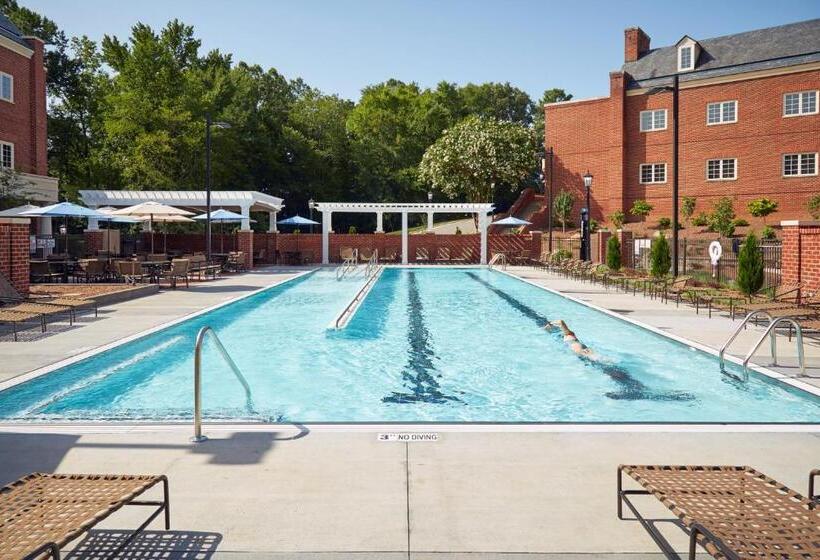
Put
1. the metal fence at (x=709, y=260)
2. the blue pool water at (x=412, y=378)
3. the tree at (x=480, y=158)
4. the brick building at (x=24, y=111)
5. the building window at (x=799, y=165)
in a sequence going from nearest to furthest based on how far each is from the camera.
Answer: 1. the blue pool water at (x=412, y=378)
2. the metal fence at (x=709, y=260)
3. the brick building at (x=24, y=111)
4. the building window at (x=799, y=165)
5. the tree at (x=480, y=158)

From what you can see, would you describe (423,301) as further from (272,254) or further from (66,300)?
(272,254)

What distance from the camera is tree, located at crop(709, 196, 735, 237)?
33.8 m

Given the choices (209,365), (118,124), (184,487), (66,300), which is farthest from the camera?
(118,124)

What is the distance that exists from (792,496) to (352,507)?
7.65 ft

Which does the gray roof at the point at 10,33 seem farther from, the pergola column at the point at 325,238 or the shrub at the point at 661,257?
the shrub at the point at 661,257

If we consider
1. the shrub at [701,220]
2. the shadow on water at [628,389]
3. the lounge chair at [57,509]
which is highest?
the shrub at [701,220]

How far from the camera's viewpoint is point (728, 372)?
29.0 ft

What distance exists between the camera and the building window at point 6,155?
96.5 ft

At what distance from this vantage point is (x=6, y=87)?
29.8 meters

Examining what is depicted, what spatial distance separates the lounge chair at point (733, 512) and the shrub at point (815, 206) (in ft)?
115

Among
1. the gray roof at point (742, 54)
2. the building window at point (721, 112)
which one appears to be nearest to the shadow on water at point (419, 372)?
the building window at point (721, 112)

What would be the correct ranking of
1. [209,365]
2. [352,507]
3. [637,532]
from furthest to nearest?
[209,365] < [352,507] < [637,532]

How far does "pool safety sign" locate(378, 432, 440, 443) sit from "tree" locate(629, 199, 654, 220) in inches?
1437

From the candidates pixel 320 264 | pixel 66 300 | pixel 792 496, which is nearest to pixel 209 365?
pixel 66 300
